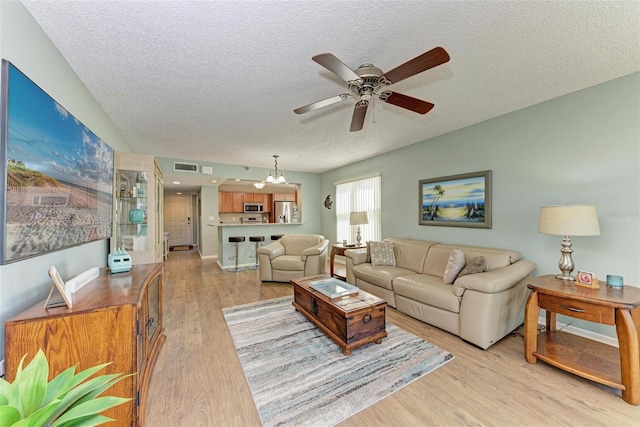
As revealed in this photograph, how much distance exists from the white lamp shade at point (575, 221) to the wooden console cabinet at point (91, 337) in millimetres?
3115

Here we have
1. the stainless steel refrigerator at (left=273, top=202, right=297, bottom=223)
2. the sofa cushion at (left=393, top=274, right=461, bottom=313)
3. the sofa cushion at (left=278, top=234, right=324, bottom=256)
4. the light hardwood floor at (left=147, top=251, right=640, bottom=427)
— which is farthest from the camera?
the stainless steel refrigerator at (left=273, top=202, right=297, bottom=223)

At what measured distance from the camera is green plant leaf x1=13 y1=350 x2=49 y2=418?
2.08 ft

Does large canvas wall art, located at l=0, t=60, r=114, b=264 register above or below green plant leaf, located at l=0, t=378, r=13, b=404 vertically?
above

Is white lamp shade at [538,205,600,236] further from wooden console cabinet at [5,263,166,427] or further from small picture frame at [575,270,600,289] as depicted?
wooden console cabinet at [5,263,166,427]

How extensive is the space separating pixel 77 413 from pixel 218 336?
2.16 m

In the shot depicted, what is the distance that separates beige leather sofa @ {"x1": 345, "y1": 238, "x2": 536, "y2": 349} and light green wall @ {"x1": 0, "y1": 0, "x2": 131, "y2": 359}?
3110mm

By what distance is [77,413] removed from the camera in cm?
60

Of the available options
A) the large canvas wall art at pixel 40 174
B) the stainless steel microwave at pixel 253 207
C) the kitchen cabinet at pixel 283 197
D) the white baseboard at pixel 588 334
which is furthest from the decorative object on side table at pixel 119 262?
the kitchen cabinet at pixel 283 197

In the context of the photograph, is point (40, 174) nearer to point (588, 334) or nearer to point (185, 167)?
point (185, 167)

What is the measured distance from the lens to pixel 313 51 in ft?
5.86

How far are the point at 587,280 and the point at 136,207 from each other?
14.7ft

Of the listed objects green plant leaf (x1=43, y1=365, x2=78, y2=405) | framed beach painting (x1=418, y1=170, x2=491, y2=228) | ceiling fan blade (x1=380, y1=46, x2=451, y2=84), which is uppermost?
ceiling fan blade (x1=380, y1=46, x2=451, y2=84)

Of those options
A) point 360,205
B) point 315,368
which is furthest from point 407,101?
point 360,205

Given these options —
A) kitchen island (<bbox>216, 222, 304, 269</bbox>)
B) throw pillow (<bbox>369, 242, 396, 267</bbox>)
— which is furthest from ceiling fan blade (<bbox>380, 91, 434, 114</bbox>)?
kitchen island (<bbox>216, 222, 304, 269</bbox>)
